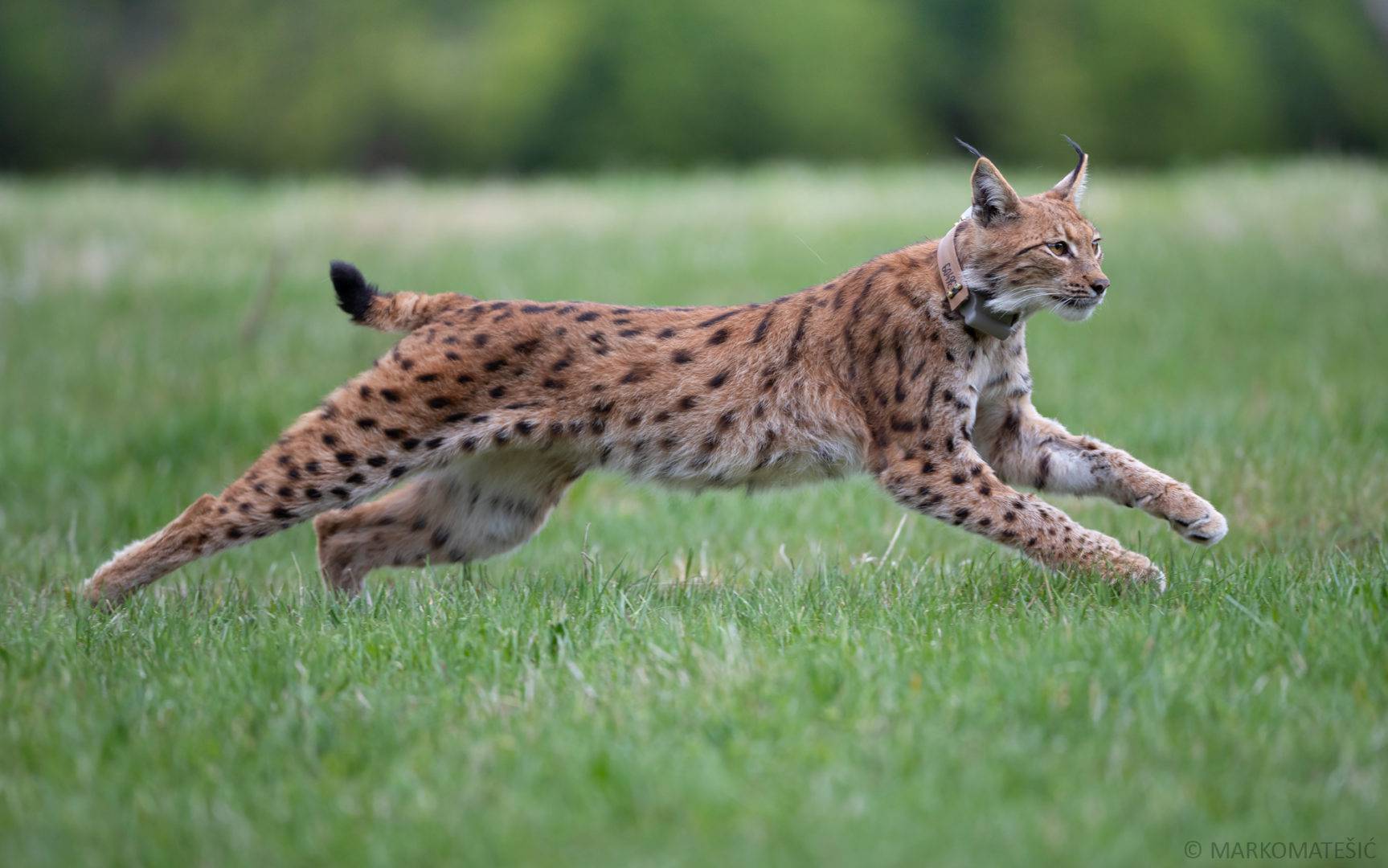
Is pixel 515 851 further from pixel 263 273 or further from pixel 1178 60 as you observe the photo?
pixel 1178 60

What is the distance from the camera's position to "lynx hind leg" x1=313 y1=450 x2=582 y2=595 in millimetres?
5926

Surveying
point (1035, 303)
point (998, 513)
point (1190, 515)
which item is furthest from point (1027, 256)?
point (1190, 515)

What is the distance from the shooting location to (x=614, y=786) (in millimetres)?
3508

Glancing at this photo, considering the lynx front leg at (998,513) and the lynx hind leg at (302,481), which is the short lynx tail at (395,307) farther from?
the lynx front leg at (998,513)

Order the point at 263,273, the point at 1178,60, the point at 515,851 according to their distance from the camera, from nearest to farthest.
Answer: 1. the point at 515,851
2. the point at 263,273
3. the point at 1178,60

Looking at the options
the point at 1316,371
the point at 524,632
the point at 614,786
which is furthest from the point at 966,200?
the point at 614,786

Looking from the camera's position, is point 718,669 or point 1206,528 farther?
point 1206,528

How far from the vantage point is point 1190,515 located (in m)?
5.11

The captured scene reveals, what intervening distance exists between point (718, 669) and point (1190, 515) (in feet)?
6.59

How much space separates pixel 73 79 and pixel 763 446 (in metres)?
22.8

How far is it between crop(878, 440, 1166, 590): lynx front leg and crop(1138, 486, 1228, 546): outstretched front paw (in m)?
0.23

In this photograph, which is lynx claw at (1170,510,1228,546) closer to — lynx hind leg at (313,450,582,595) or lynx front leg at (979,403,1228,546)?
lynx front leg at (979,403,1228,546)

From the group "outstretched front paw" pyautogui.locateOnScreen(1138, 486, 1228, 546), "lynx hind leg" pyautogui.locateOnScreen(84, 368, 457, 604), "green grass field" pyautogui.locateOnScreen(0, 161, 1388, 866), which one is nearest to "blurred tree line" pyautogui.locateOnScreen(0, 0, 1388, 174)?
"green grass field" pyautogui.locateOnScreen(0, 161, 1388, 866)

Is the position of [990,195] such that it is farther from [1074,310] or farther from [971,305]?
[1074,310]
